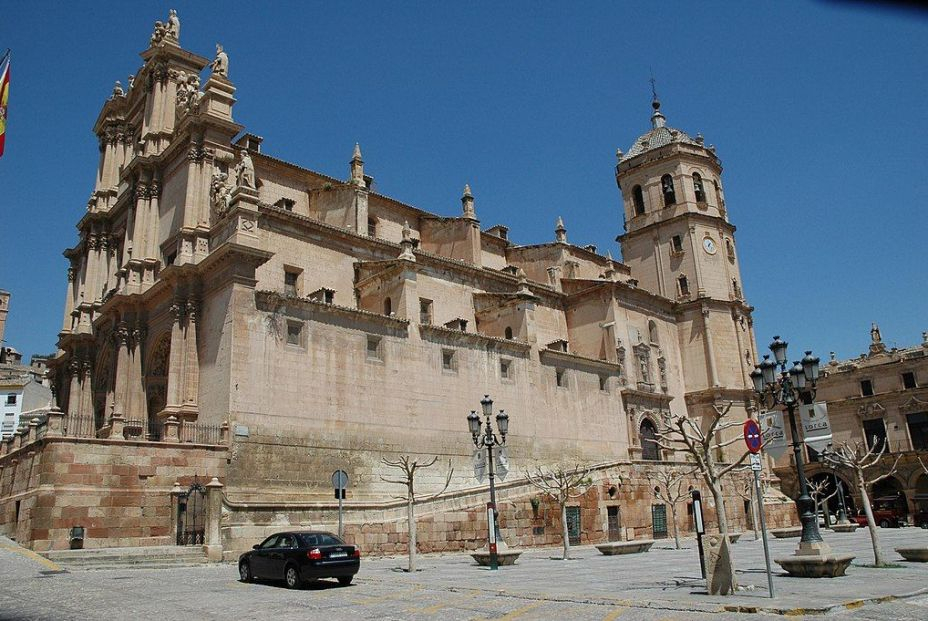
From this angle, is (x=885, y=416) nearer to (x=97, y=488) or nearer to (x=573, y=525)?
(x=573, y=525)

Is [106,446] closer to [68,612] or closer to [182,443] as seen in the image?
[182,443]

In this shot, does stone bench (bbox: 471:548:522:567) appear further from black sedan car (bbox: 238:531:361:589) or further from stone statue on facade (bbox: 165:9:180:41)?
stone statue on facade (bbox: 165:9:180:41)

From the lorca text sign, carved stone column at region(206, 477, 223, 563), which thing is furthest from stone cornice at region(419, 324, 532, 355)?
the lorca text sign

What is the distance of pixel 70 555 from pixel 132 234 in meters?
19.7

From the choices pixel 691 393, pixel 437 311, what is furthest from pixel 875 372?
pixel 437 311

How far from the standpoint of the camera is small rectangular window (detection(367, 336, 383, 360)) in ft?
101

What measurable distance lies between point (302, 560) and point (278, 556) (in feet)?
2.64

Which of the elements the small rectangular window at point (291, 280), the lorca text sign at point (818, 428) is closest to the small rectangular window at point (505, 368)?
the small rectangular window at point (291, 280)

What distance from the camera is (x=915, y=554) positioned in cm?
1731

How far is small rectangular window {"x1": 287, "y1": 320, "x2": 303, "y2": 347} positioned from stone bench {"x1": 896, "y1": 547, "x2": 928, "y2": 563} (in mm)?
20132

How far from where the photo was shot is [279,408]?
88.5ft

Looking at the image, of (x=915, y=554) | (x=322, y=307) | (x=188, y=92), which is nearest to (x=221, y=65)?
(x=188, y=92)

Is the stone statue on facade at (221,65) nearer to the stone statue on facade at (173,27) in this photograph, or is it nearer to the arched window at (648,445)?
the stone statue on facade at (173,27)

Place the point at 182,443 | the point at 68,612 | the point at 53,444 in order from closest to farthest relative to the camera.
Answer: the point at 68,612, the point at 53,444, the point at 182,443
